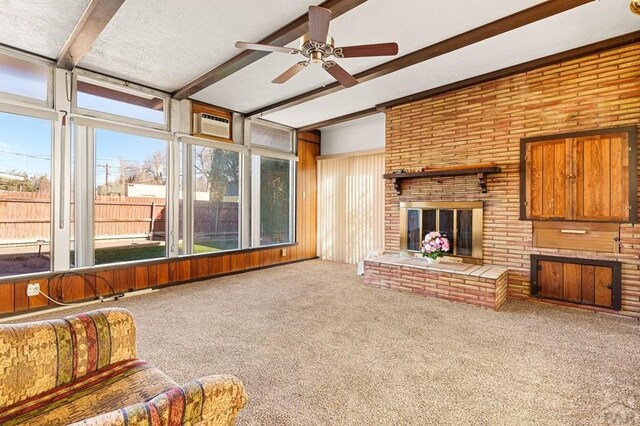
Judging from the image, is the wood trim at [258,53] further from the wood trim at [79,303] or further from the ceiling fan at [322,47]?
the wood trim at [79,303]

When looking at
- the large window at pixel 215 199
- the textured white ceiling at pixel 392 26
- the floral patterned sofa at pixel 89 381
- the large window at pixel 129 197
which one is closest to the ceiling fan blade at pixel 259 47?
the textured white ceiling at pixel 392 26

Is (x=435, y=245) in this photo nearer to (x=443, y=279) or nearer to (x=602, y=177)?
(x=443, y=279)

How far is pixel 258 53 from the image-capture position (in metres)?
3.53

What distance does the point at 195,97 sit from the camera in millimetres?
5121

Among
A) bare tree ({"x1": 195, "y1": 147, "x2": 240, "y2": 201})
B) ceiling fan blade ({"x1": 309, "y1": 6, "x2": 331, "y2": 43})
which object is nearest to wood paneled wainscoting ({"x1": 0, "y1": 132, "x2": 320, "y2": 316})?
bare tree ({"x1": 195, "y1": 147, "x2": 240, "y2": 201})

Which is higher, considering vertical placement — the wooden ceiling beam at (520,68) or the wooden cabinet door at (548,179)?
the wooden ceiling beam at (520,68)

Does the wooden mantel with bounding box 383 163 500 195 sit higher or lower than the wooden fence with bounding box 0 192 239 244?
higher

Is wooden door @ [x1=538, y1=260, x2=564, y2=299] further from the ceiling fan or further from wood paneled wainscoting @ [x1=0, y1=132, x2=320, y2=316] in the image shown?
wood paneled wainscoting @ [x1=0, y1=132, x2=320, y2=316]

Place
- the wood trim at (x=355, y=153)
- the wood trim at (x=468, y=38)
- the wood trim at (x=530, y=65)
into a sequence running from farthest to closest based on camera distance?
the wood trim at (x=355, y=153)
the wood trim at (x=530, y=65)
the wood trim at (x=468, y=38)

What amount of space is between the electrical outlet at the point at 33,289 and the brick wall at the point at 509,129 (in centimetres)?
485

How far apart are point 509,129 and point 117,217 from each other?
5643mm

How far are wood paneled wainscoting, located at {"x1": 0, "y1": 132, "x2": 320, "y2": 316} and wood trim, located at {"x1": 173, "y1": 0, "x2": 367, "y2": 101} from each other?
8.68 feet

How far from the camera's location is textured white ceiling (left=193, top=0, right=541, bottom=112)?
2.83 m

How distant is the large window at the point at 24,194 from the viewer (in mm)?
3572
